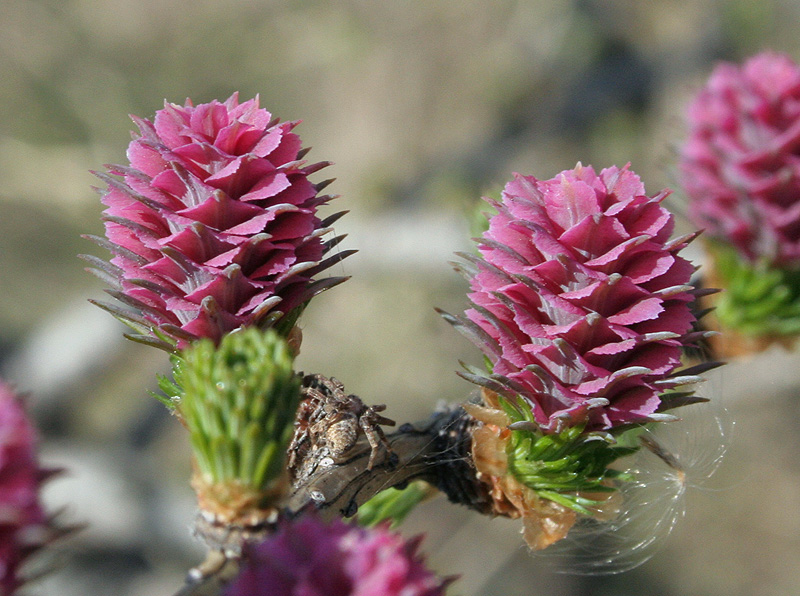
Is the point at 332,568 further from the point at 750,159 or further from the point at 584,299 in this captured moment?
the point at 750,159

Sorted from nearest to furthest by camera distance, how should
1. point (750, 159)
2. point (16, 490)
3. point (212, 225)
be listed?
1. point (16, 490)
2. point (212, 225)
3. point (750, 159)

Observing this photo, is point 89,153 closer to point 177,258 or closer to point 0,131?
point 0,131

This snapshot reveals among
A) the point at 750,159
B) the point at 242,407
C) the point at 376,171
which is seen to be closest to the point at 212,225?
the point at 242,407

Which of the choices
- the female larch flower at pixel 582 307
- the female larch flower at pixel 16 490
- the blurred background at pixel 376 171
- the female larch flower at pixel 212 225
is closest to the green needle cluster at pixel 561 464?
the female larch flower at pixel 582 307

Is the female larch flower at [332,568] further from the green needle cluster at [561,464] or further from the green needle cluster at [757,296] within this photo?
the green needle cluster at [757,296]

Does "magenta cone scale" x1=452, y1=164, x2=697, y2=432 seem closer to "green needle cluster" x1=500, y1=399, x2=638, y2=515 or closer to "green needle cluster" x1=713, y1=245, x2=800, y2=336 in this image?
"green needle cluster" x1=500, y1=399, x2=638, y2=515

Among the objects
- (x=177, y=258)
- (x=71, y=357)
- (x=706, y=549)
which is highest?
(x=71, y=357)

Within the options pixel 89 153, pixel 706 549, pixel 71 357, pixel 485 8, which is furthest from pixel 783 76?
pixel 89 153
